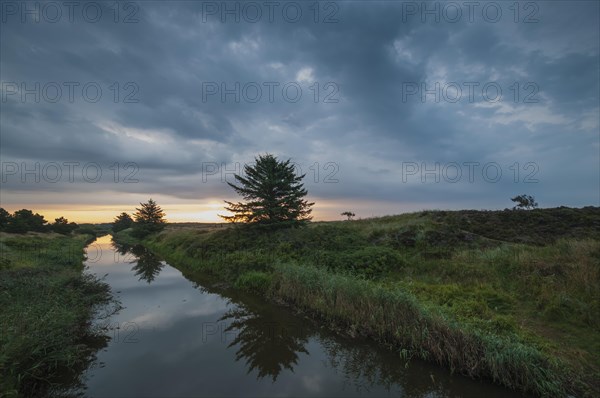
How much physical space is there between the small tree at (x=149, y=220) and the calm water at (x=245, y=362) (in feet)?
162

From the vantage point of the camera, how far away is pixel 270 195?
2659cm

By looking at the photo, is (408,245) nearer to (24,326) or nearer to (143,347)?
(143,347)

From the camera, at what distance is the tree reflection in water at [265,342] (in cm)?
850

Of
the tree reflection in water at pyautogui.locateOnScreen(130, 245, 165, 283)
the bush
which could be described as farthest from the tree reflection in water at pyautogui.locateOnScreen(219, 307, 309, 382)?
the tree reflection in water at pyautogui.locateOnScreen(130, 245, 165, 283)

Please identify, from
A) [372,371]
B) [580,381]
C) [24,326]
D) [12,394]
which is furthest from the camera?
[372,371]

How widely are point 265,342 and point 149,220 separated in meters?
58.6

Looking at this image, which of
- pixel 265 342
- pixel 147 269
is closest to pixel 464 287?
pixel 265 342

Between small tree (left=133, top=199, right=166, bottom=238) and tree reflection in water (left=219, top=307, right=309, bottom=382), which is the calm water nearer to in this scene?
tree reflection in water (left=219, top=307, right=309, bottom=382)

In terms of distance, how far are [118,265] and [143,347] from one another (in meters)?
22.1

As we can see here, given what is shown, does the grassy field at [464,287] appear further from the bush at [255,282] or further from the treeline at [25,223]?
the treeline at [25,223]

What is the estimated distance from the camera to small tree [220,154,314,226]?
1028 inches

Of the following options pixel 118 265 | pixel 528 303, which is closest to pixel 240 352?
pixel 528 303

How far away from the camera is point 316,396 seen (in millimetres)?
7012

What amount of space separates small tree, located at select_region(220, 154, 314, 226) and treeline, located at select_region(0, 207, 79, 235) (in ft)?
132
